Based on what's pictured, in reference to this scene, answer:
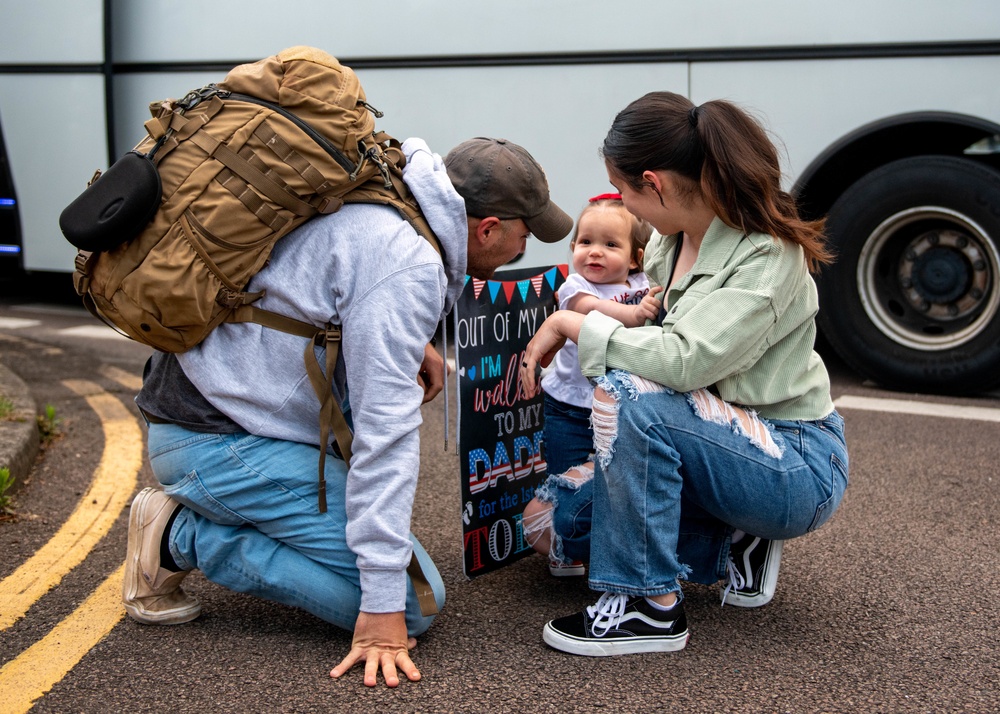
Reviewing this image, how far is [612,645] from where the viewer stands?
2.46m

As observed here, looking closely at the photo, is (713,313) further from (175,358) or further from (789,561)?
(175,358)

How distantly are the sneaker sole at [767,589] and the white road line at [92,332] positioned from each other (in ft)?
16.2

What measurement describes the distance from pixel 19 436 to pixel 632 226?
2330 millimetres

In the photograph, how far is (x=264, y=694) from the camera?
225 centimetres

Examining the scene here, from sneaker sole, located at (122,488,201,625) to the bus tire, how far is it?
3839mm

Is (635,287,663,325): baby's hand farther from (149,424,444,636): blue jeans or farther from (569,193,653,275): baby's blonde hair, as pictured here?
(149,424,444,636): blue jeans

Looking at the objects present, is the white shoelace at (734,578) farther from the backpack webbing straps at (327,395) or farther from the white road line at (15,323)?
the white road line at (15,323)

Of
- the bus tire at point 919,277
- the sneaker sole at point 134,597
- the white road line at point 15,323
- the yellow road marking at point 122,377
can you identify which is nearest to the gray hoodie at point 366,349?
the sneaker sole at point 134,597

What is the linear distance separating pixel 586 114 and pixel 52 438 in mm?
2995

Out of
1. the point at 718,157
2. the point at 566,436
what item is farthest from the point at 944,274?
the point at 718,157

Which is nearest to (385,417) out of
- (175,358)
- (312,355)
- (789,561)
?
(312,355)

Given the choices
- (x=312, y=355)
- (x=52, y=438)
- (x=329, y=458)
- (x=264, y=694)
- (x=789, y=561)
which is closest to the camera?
(x=264, y=694)

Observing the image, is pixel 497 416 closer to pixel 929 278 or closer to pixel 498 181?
pixel 498 181

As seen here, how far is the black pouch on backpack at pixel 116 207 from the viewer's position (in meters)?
2.22
